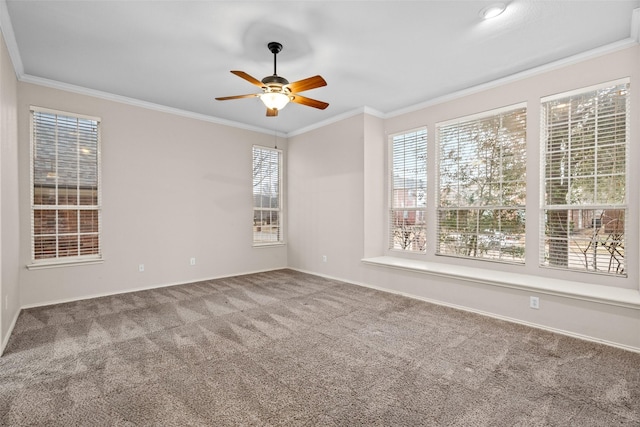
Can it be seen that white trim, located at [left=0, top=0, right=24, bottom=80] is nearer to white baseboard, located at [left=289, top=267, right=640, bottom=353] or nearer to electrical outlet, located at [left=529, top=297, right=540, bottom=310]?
white baseboard, located at [left=289, top=267, right=640, bottom=353]

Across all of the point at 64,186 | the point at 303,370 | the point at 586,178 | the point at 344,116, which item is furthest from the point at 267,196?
the point at 586,178

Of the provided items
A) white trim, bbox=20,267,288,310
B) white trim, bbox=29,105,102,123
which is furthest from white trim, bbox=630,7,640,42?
white trim, bbox=29,105,102,123

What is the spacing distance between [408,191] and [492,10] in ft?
9.20

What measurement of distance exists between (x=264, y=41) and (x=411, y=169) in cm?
298

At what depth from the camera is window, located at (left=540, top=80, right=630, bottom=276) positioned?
3179 mm

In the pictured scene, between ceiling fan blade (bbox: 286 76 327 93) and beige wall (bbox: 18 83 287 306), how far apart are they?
9.64 ft

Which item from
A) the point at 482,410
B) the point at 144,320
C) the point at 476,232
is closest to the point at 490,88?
the point at 476,232

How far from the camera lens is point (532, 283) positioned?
11.0 ft

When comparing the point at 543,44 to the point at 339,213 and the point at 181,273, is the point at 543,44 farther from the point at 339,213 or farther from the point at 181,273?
the point at 181,273

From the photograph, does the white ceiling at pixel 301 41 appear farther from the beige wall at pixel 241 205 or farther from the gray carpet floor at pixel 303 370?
the gray carpet floor at pixel 303 370

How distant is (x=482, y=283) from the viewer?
3.70 meters

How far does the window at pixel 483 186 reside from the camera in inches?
153

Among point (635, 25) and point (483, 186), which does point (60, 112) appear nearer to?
point (483, 186)

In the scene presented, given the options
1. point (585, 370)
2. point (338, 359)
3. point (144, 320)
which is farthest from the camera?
point (144, 320)
